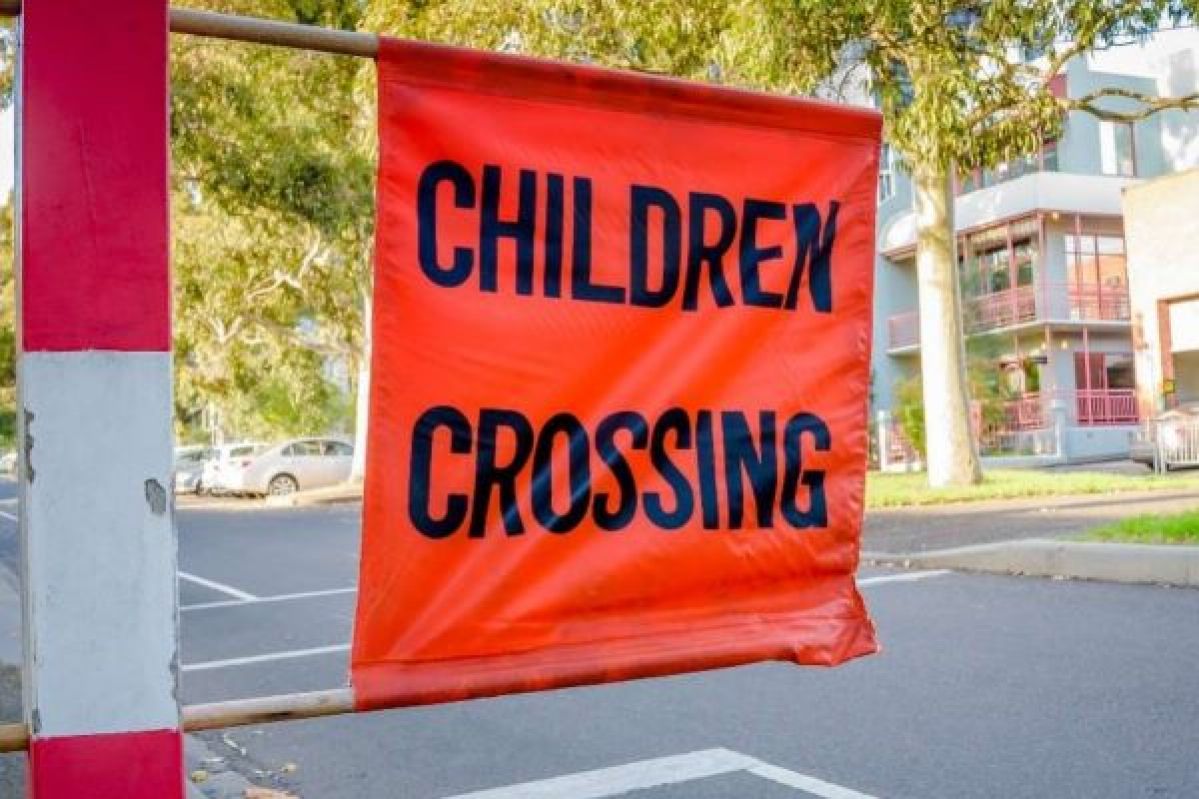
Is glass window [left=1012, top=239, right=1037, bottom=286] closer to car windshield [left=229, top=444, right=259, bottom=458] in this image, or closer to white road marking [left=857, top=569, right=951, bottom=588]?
car windshield [left=229, top=444, right=259, bottom=458]

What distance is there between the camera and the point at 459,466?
8.34 feet

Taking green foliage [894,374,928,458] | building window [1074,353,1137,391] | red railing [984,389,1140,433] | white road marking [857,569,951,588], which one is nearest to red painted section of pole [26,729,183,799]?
white road marking [857,569,951,588]

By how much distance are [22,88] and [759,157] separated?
1.55 m

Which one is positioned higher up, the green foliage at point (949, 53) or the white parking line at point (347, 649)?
the green foliage at point (949, 53)

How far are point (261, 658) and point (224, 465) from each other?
85.4 feet

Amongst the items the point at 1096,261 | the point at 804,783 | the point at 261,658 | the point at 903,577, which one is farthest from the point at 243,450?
the point at 804,783

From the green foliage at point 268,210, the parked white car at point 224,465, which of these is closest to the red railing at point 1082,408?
the green foliage at point 268,210

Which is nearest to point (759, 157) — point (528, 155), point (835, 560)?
point (528, 155)

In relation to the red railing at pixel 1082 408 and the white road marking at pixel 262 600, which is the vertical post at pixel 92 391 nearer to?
the white road marking at pixel 262 600

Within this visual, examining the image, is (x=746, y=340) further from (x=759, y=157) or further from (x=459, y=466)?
(x=459, y=466)

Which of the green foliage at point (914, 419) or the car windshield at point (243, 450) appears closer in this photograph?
the green foliage at point (914, 419)

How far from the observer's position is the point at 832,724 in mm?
5352

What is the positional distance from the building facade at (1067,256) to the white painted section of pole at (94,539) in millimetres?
32989

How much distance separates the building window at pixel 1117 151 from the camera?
36375 mm
